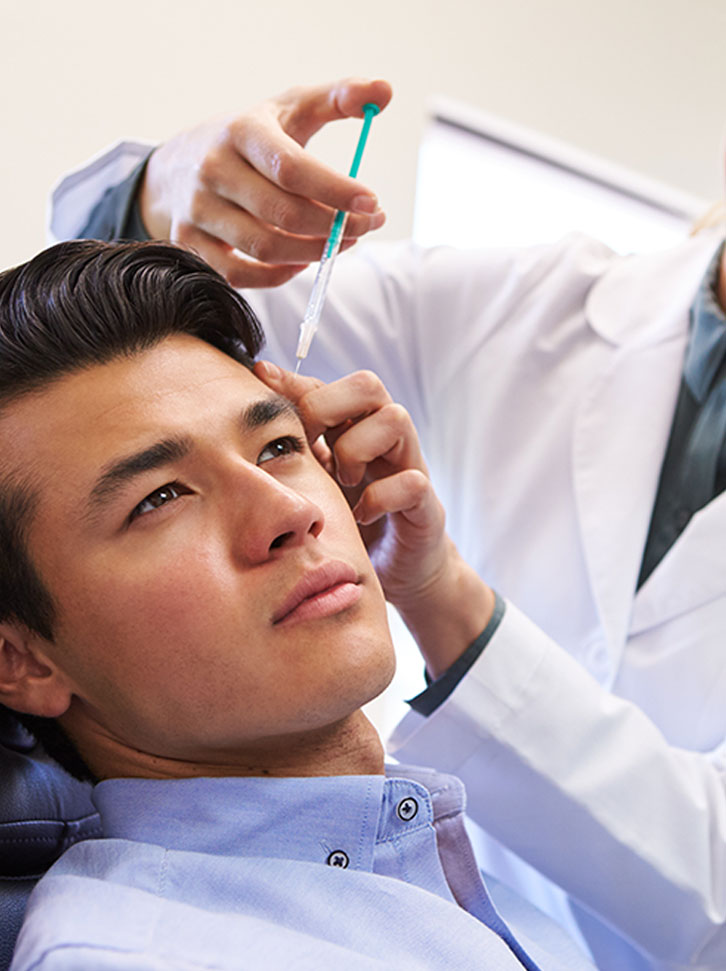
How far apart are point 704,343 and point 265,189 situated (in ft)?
2.66

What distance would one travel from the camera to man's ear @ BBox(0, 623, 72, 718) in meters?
1.00

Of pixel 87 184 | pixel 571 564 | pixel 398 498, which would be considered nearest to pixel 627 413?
pixel 571 564

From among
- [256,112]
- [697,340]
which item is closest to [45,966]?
[256,112]

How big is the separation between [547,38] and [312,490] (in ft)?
6.40

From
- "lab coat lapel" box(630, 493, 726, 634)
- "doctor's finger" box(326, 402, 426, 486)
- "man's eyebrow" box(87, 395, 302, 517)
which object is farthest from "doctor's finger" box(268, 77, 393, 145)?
"lab coat lapel" box(630, 493, 726, 634)

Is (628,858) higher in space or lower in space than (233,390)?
lower

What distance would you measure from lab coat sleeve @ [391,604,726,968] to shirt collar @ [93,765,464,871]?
1.25 ft

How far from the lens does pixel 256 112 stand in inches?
46.9

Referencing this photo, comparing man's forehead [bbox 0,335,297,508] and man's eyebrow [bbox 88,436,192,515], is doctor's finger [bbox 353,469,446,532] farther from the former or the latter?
man's eyebrow [bbox 88,436,192,515]

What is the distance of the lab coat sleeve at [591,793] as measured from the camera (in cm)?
130

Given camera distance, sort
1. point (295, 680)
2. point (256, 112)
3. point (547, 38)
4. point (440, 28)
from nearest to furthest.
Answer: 1. point (295, 680)
2. point (256, 112)
3. point (440, 28)
4. point (547, 38)

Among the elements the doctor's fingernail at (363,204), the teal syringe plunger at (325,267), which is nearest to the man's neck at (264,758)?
the teal syringe plunger at (325,267)

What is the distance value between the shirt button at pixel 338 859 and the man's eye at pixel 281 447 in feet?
1.38

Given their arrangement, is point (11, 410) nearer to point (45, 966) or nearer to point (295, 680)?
point (295, 680)
